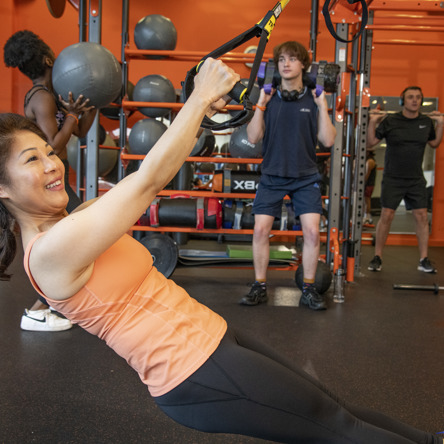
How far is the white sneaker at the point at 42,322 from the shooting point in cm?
249

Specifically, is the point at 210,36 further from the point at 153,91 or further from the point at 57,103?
the point at 57,103

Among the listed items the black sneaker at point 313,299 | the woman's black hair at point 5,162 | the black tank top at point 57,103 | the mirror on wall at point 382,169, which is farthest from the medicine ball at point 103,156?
the woman's black hair at point 5,162

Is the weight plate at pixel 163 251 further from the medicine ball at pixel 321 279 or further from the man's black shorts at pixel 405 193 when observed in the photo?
the man's black shorts at pixel 405 193

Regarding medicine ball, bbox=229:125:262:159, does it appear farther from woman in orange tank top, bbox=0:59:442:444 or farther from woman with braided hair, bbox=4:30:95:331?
woman in orange tank top, bbox=0:59:442:444

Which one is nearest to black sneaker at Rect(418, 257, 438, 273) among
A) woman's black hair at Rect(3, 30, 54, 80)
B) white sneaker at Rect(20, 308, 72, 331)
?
white sneaker at Rect(20, 308, 72, 331)

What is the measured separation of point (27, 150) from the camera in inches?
39.6

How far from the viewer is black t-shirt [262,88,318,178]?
9.93 feet

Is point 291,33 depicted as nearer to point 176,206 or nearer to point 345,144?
point 345,144

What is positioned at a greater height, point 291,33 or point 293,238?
point 291,33

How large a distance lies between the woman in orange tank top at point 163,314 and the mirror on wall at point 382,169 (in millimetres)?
5710

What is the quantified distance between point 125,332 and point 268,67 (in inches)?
96.0

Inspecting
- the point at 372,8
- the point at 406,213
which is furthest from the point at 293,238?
the point at 372,8

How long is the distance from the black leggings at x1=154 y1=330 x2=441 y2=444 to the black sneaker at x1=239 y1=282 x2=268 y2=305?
2.11m

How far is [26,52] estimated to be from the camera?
7.97 feet
